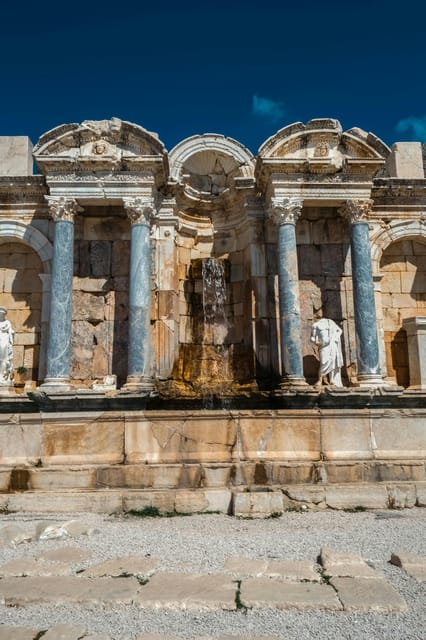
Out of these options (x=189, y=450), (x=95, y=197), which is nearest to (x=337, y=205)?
(x=95, y=197)

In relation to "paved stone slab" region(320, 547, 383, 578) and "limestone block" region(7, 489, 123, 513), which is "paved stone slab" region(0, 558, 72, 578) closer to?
"paved stone slab" region(320, 547, 383, 578)

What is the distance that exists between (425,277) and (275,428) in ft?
24.9

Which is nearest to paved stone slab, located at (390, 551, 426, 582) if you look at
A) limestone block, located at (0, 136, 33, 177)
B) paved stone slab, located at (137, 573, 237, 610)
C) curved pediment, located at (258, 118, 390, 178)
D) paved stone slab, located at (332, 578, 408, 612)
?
paved stone slab, located at (332, 578, 408, 612)

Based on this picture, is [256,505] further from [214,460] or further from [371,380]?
[371,380]

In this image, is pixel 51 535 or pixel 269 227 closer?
pixel 51 535

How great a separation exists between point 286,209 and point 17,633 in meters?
10.6

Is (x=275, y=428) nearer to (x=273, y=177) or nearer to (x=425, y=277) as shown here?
(x=273, y=177)

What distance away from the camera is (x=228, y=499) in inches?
293

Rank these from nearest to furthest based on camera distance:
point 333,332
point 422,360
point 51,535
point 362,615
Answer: point 362,615, point 51,535, point 333,332, point 422,360

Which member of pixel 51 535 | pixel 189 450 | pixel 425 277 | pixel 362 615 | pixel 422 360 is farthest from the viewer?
pixel 425 277

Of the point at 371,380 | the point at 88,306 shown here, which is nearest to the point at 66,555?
the point at 371,380

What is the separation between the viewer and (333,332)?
39.4 feet

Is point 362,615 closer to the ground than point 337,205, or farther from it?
closer to the ground

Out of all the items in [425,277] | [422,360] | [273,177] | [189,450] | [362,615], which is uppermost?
[273,177]
